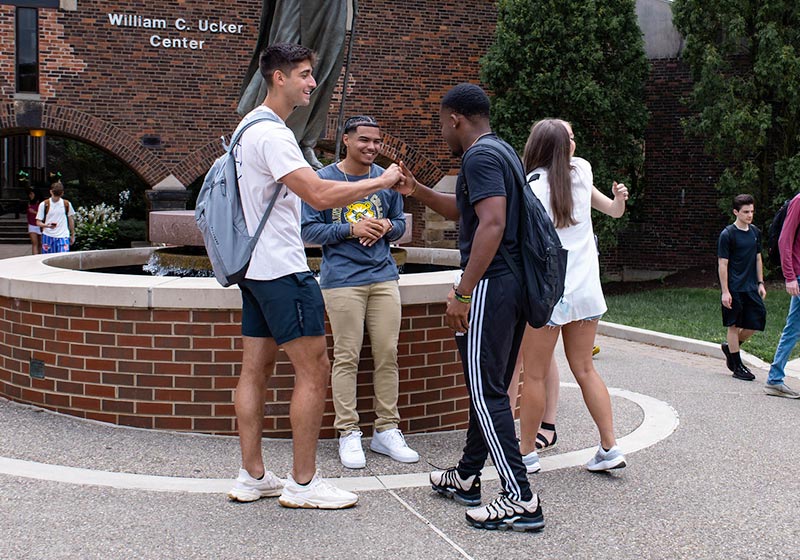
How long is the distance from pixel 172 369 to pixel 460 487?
1.88 meters

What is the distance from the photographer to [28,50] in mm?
18891

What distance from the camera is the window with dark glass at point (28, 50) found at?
18.7m

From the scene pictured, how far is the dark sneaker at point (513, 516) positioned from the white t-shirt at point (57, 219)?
12064mm

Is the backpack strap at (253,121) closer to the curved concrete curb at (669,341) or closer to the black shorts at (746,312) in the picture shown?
the black shorts at (746,312)

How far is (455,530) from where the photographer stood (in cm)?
384

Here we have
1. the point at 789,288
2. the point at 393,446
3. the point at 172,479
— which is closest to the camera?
the point at 172,479

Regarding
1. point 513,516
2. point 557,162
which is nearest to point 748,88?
point 557,162

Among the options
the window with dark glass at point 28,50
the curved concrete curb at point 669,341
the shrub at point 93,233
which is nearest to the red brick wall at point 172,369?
the curved concrete curb at point 669,341

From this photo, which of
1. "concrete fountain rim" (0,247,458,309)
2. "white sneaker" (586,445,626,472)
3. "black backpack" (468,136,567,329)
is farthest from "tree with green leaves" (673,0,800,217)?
"black backpack" (468,136,567,329)

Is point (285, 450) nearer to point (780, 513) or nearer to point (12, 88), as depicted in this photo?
point (780, 513)

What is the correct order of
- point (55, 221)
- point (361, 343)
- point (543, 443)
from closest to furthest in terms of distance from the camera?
point (361, 343) → point (543, 443) → point (55, 221)

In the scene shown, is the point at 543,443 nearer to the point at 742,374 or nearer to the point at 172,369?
the point at 172,369

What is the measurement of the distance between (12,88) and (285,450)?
16.5 metres

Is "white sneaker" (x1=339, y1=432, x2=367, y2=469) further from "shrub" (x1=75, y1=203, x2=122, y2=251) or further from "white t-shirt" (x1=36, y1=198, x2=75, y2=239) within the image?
"shrub" (x1=75, y1=203, x2=122, y2=251)
